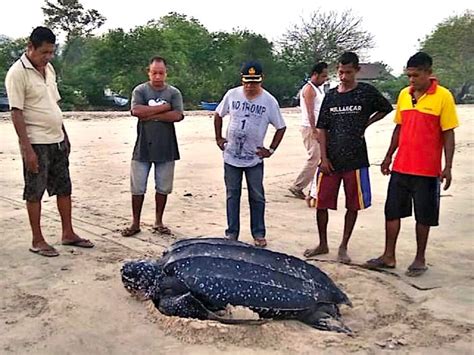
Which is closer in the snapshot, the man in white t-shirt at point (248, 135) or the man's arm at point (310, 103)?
the man in white t-shirt at point (248, 135)

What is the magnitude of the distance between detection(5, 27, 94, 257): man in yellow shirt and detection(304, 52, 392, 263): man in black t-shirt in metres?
2.09

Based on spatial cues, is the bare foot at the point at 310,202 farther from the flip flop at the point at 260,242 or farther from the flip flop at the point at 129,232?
the flip flop at the point at 129,232

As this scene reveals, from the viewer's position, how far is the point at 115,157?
36.1ft

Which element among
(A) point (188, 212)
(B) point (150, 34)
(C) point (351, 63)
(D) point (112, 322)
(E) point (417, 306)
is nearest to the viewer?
(D) point (112, 322)

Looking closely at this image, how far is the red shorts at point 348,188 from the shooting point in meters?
4.59

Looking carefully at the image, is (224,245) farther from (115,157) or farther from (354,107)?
(115,157)

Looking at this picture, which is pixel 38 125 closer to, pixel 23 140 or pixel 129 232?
pixel 23 140

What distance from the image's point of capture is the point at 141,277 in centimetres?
367

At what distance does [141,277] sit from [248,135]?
5.48 feet

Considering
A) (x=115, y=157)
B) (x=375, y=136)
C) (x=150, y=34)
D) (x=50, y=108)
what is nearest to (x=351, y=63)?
(x=50, y=108)

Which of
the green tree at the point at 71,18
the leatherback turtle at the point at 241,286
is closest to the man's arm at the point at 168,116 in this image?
the leatherback turtle at the point at 241,286

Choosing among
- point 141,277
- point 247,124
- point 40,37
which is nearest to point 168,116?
point 247,124

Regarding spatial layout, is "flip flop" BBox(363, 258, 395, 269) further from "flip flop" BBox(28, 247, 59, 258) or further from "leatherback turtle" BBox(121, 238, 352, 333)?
"flip flop" BBox(28, 247, 59, 258)

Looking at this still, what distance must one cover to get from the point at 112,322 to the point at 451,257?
2825 millimetres
